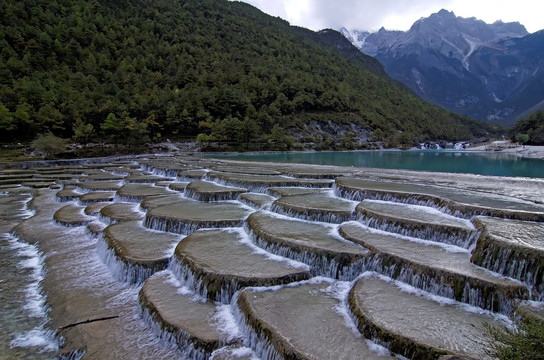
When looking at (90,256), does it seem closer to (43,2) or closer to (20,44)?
(20,44)

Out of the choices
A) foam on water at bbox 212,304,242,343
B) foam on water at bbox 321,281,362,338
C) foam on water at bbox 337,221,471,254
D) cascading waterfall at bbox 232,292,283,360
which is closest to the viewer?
cascading waterfall at bbox 232,292,283,360

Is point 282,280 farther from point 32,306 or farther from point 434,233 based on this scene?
point 32,306

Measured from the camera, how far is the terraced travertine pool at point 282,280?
5.73 m

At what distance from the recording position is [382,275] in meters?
7.75

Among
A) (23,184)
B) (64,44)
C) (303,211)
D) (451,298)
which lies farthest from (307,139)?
(64,44)

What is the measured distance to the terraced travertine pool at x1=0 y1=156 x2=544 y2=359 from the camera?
5.73m

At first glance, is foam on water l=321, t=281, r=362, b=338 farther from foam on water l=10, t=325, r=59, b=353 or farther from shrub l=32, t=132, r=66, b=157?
shrub l=32, t=132, r=66, b=157

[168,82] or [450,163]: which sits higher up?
[168,82]

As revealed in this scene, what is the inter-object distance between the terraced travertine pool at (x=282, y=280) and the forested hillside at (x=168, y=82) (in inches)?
1978

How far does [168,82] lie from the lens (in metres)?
96.9

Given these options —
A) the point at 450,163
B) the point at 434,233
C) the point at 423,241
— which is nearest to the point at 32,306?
the point at 423,241

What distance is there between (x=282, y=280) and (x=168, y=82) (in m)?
101

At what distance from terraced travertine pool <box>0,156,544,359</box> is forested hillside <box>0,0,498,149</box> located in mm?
50229

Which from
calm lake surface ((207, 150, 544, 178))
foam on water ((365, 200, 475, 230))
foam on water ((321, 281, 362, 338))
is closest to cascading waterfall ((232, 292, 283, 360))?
foam on water ((321, 281, 362, 338))
